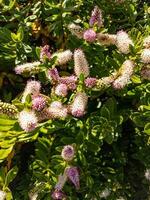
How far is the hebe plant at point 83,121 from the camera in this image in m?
2.02

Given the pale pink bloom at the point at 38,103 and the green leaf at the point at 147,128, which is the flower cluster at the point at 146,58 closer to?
the green leaf at the point at 147,128

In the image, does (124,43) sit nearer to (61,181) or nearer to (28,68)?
(28,68)

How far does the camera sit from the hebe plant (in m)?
2.02

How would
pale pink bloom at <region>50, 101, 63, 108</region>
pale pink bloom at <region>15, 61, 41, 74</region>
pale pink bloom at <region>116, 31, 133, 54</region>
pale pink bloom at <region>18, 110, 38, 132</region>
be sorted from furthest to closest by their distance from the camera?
pale pink bloom at <region>15, 61, 41, 74</region> < pale pink bloom at <region>116, 31, 133, 54</region> < pale pink bloom at <region>50, 101, 63, 108</region> < pale pink bloom at <region>18, 110, 38, 132</region>

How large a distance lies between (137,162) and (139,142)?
0.25m

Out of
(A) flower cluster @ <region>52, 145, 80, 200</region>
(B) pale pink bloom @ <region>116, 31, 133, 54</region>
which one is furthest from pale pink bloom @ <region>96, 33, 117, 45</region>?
(A) flower cluster @ <region>52, 145, 80, 200</region>

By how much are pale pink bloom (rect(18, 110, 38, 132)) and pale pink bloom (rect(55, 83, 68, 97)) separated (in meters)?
0.15

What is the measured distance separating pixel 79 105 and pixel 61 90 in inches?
4.6

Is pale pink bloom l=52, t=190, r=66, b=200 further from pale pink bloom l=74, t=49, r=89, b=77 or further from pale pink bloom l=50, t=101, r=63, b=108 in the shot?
pale pink bloom l=74, t=49, r=89, b=77

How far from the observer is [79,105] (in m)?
1.94

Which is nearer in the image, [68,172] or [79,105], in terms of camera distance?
[79,105]

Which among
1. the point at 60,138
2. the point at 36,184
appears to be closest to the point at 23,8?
the point at 60,138

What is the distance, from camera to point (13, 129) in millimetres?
2094

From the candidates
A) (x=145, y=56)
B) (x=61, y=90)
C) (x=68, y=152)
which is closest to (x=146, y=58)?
(x=145, y=56)
